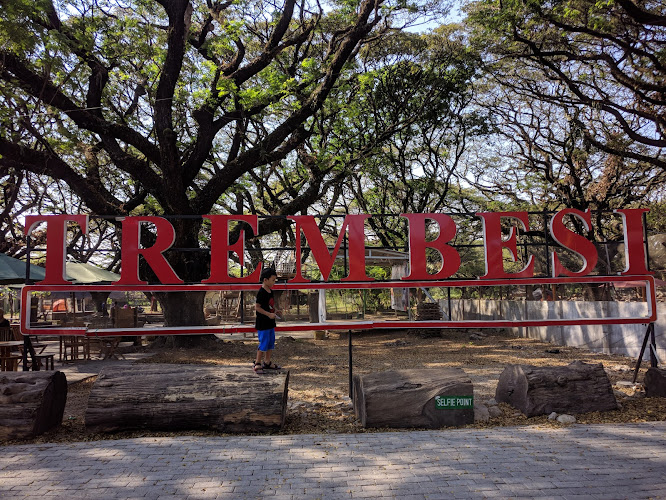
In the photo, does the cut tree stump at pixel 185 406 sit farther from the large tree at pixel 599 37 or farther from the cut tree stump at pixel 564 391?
the large tree at pixel 599 37

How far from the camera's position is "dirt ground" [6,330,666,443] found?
6078 mm

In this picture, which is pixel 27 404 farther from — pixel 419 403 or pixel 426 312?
pixel 426 312

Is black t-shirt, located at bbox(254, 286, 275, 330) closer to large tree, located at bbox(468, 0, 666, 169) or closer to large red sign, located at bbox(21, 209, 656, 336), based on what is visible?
large red sign, located at bbox(21, 209, 656, 336)

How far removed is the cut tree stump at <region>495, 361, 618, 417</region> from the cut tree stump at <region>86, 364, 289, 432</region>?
3.31 metres

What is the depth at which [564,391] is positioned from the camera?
622 centimetres

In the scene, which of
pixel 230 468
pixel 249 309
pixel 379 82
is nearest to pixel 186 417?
pixel 230 468

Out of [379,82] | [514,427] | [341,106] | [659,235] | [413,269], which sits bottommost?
[514,427]

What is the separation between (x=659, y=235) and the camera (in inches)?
822

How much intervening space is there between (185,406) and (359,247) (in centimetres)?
398

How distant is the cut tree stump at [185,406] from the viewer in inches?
220

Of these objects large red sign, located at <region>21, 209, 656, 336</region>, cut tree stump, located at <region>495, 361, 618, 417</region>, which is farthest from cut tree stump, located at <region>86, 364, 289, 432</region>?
cut tree stump, located at <region>495, 361, 618, 417</region>

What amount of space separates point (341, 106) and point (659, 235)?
16.1 m

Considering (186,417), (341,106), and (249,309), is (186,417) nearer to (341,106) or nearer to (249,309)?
(341,106)

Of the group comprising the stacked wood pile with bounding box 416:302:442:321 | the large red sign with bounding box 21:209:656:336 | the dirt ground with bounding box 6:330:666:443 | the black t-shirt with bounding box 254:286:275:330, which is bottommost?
the dirt ground with bounding box 6:330:666:443
